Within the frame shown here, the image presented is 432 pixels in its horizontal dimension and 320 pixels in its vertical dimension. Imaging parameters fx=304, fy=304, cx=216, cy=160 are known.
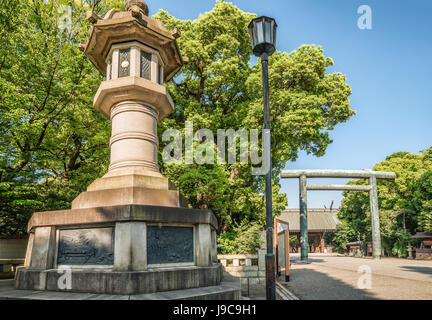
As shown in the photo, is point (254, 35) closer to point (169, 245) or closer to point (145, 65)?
point (145, 65)

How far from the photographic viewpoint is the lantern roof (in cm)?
675

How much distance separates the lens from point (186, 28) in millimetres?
18125

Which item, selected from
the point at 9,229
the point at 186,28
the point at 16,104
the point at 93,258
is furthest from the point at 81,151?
the point at 93,258

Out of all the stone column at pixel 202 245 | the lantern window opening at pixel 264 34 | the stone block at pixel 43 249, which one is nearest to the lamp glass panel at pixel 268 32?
the lantern window opening at pixel 264 34

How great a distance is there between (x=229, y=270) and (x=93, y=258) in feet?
21.7

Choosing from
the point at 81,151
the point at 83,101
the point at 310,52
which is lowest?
the point at 81,151

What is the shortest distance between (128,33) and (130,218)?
425cm

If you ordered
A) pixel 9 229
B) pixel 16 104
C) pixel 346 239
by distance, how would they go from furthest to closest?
pixel 346 239, pixel 9 229, pixel 16 104

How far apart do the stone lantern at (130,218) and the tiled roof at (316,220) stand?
127 feet

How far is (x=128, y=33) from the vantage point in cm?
689

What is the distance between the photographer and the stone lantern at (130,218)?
5211mm

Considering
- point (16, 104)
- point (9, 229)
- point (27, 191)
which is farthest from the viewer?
point (9, 229)

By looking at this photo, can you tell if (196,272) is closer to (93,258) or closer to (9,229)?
(93,258)

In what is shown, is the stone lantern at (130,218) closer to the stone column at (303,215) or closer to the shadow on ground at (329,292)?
the shadow on ground at (329,292)
